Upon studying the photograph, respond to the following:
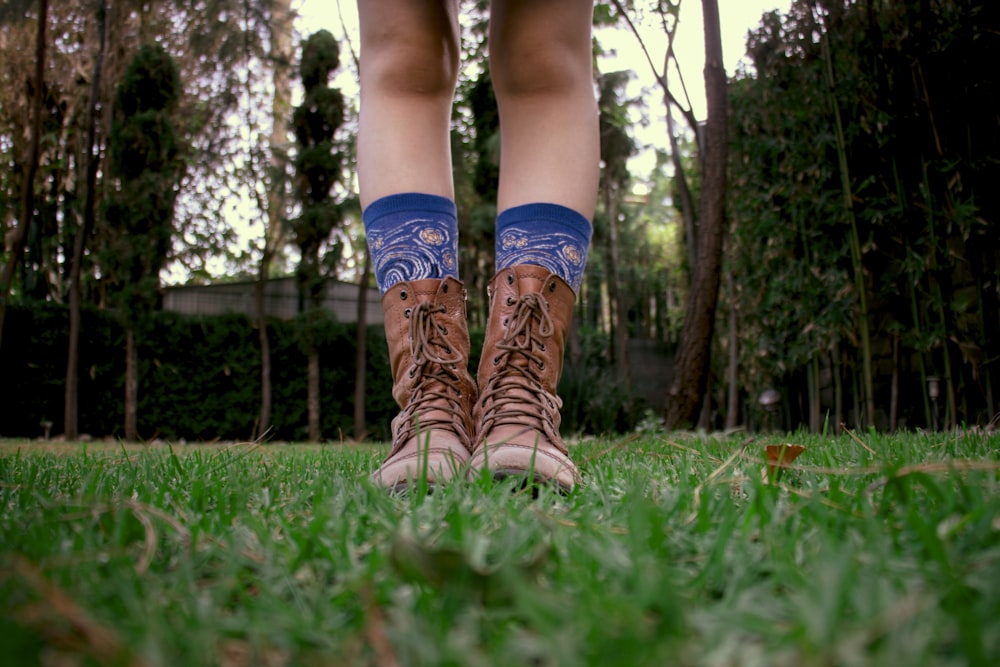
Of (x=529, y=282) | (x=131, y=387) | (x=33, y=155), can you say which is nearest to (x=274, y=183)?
(x=131, y=387)

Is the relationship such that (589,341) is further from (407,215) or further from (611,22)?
(407,215)

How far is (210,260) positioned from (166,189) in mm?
3022

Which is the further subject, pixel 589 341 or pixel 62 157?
pixel 589 341

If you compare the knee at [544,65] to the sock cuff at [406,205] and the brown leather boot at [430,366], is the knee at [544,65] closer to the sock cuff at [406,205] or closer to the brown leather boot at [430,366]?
the sock cuff at [406,205]

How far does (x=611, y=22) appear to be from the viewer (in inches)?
237

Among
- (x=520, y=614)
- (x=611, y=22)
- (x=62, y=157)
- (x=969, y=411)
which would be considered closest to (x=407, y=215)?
(x=520, y=614)

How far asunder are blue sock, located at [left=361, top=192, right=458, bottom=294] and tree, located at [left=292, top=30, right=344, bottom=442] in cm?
740

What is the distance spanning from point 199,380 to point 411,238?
784 centimetres

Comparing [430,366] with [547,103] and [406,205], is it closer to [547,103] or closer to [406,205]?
[406,205]

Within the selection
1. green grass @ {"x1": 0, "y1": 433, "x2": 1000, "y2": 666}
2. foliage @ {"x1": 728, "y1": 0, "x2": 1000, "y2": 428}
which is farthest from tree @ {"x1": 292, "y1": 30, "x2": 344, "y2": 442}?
green grass @ {"x1": 0, "y1": 433, "x2": 1000, "y2": 666}

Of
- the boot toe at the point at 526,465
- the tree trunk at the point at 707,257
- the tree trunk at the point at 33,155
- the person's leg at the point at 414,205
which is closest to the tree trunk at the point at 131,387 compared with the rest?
the tree trunk at the point at 33,155

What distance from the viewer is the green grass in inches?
14.2

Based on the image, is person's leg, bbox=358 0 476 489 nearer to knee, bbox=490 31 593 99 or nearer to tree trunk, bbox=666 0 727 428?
knee, bbox=490 31 593 99

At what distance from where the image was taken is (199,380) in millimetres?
8297
